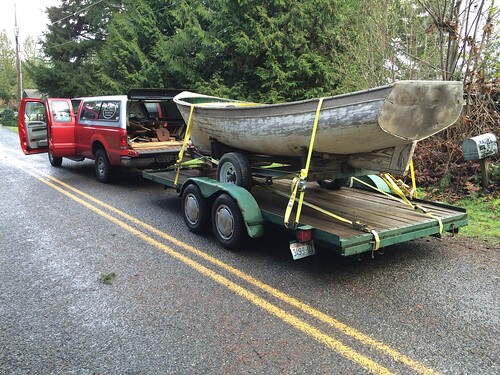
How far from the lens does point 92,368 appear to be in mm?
3053

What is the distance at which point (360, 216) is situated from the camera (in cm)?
521

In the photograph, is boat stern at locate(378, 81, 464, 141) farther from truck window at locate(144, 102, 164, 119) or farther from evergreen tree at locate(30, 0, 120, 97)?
evergreen tree at locate(30, 0, 120, 97)

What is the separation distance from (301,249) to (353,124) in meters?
1.39

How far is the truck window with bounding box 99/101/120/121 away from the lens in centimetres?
915

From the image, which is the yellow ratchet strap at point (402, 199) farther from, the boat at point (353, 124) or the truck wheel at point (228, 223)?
the truck wheel at point (228, 223)

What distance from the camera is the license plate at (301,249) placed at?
4344mm

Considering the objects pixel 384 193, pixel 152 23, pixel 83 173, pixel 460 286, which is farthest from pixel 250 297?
pixel 152 23

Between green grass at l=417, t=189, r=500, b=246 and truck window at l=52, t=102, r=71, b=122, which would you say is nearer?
green grass at l=417, t=189, r=500, b=246

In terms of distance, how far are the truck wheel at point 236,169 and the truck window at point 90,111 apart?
5.06 m

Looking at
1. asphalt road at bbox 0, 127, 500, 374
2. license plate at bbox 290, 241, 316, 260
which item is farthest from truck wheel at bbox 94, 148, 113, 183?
license plate at bbox 290, 241, 316, 260

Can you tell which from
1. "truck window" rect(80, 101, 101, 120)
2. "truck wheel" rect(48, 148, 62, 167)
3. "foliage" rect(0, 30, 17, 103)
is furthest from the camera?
"foliage" rect(0, 30, 17, 103)

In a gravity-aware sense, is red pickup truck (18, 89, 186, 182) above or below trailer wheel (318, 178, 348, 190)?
above

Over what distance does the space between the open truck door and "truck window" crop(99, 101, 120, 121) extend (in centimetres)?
183

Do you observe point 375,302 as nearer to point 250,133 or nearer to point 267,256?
point 267,256
